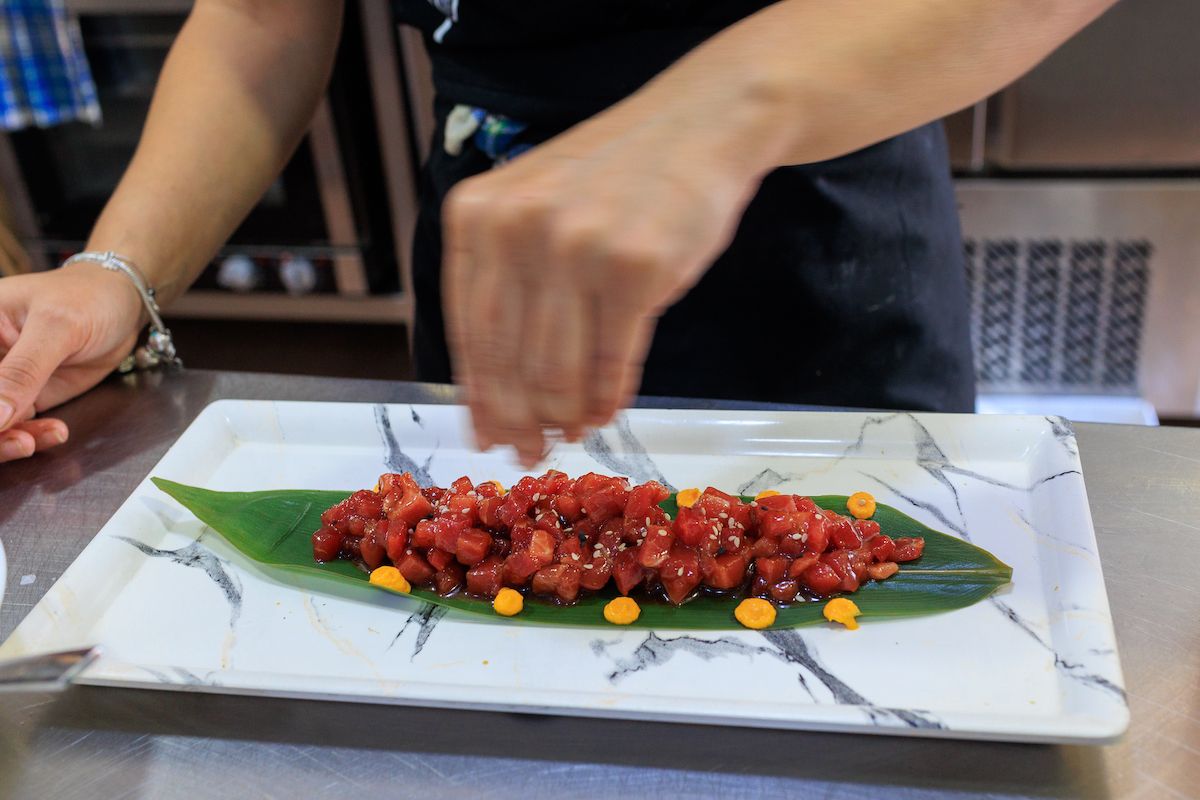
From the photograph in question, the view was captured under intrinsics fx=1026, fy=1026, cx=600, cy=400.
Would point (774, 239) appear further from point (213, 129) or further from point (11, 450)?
point (11, 450)

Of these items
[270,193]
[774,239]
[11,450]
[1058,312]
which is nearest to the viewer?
[11,450]

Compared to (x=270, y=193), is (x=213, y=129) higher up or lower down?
higher up

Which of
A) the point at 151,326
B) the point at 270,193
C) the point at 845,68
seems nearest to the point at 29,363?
the point at 151,326

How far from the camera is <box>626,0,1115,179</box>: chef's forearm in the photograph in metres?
0.78

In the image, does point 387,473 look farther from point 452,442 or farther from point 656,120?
point 656,120

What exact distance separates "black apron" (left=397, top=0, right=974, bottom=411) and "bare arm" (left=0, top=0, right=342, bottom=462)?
0.23 metres

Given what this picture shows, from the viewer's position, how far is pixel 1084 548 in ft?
3.10

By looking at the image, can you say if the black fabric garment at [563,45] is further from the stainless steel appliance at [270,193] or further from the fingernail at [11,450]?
the stainless steel appliance at [270,193]

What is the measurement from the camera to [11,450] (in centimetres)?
123

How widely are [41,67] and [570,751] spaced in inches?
95.6

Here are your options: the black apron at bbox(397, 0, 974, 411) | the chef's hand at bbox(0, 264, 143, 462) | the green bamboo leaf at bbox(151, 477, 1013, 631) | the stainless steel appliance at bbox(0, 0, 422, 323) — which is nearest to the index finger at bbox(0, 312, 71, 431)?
the chef's hand at bbox(0, 264, 143, 462)

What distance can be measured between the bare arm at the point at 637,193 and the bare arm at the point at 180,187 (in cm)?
72

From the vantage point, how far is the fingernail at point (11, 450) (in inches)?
48.2

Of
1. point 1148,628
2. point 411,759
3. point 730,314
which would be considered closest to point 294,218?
point 730,314
